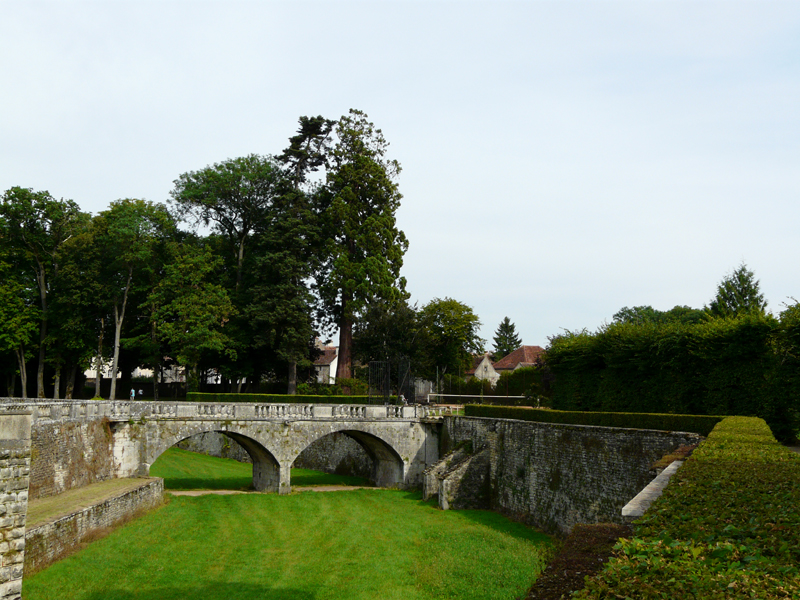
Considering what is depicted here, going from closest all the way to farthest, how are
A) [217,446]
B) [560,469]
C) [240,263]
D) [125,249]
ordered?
[560,469] < [217,446] < [125,249] < [240,263]

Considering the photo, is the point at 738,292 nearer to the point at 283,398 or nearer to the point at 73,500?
the point at 283,398

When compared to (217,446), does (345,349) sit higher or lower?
higher

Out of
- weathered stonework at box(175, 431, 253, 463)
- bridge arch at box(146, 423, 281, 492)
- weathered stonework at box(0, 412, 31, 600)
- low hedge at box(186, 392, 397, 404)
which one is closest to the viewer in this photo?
weathered stonework at box(0, 412, 31, 600)

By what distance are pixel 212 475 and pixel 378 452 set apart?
9.54 metres

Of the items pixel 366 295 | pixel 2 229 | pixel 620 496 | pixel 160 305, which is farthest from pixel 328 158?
pixel 620 496

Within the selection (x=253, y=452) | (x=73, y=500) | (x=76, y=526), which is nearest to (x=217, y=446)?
(x=253, y=452)

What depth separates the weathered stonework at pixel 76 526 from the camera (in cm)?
1677

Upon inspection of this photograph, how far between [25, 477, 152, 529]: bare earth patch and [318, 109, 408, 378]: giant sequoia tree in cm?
2217

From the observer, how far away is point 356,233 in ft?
157

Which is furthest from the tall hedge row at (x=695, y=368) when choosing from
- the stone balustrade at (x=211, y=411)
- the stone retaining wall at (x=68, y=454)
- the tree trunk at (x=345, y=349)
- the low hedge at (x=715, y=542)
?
the stone retaining wall at (x=68, y=454)

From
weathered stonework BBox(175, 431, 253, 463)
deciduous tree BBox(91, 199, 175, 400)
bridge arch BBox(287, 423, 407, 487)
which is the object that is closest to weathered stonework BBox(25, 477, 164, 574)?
bridge arch BBox(287, 423, 407, 487)

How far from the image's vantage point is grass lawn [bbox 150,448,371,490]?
111 feet

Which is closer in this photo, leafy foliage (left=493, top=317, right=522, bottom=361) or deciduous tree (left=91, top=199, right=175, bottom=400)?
deciduous tree (left=91, top=199, right=175, bottom=400)

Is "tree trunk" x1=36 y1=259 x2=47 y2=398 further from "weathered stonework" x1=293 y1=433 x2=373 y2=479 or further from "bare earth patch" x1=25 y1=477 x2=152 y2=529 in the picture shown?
"bare earth patch" x1=25 y1=477 x2=152 y2=529
